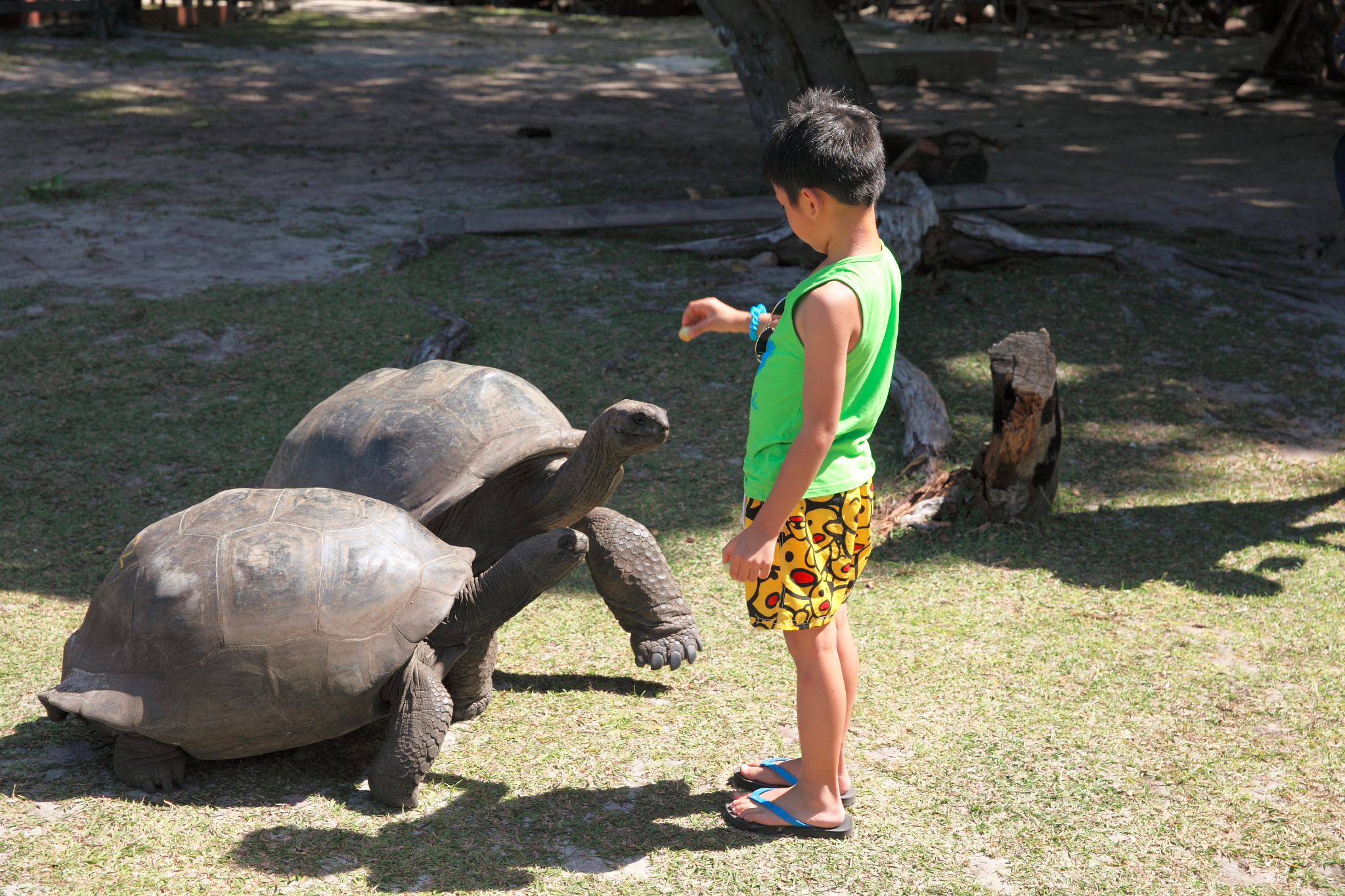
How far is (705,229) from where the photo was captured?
Result: 22.4 feet

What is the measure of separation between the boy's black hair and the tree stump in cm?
177

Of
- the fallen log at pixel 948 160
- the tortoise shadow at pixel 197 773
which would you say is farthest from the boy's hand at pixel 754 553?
the fallen log at pixel 948 160

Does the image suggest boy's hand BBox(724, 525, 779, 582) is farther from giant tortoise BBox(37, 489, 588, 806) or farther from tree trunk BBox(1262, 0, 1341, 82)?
tree trunk BBox(1262, 0, 1341, 82)

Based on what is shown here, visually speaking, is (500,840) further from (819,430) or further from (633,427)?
(819,430)

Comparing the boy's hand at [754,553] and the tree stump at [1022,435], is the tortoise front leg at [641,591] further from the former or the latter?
the tree stump at [1022,435]

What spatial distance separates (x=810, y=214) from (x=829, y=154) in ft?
0.38

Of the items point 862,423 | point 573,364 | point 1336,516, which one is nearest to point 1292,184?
point 1336,516

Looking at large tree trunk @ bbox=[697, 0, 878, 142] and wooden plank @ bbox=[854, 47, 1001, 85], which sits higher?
wooden plank @ bbox=[854, 47, 1001, 85]

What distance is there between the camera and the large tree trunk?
6930 mm

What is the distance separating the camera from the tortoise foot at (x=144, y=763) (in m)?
2.16

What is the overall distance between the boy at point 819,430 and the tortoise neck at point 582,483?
546mm

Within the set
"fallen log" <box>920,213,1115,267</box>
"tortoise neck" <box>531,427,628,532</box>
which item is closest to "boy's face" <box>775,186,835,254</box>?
"tortoise neck" <box>531,427,628,532</box>

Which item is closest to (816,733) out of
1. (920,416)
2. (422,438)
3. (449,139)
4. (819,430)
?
(819,430)

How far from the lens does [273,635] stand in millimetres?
2094
